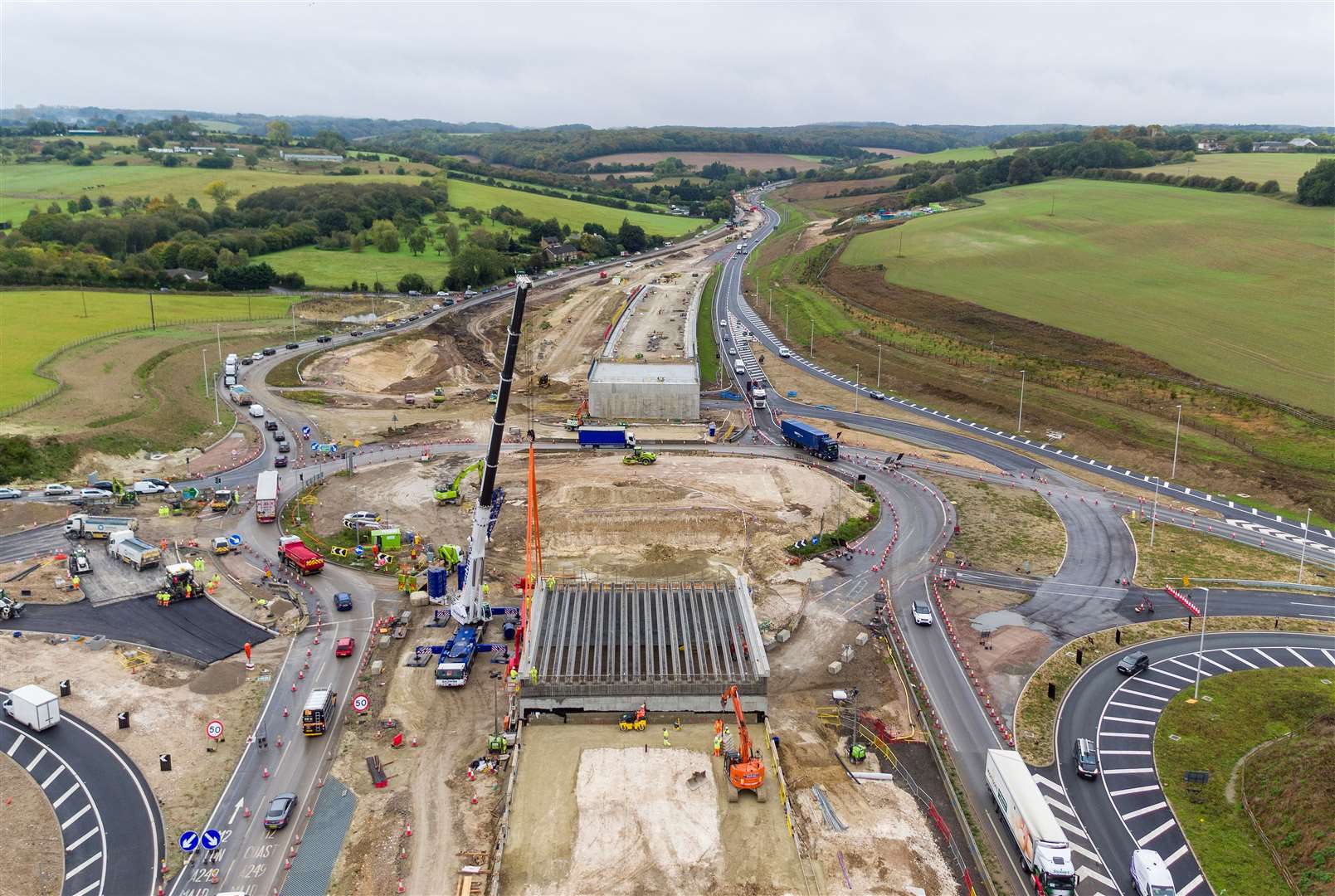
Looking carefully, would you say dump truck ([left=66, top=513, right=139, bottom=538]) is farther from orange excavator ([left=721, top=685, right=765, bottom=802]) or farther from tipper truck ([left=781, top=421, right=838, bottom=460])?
tipper truck ([left=781, top=421, right=838, bottom=460])

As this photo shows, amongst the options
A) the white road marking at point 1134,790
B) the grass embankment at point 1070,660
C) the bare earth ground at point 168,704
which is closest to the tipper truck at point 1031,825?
the white road marking at point 1134,790

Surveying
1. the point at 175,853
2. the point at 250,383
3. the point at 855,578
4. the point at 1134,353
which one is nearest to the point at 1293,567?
the point at 855,578

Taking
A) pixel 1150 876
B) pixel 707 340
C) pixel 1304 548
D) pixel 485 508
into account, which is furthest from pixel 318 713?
pixel 707 340

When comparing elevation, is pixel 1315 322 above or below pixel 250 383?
above

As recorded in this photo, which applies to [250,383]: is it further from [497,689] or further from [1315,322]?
[1315,322]

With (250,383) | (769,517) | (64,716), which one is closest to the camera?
(64,716)

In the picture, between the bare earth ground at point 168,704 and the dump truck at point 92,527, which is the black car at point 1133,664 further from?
the dump truck at point 92,527

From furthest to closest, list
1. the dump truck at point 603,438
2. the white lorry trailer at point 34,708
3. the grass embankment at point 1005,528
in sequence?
the dump truck at point 603,438, the grass embankment at point 1005,528, the white lorry trailer at point 34,708
